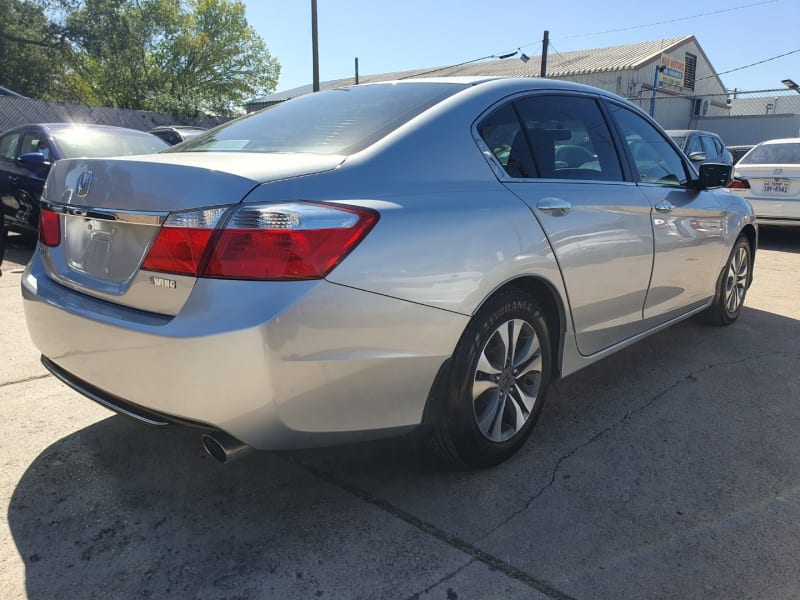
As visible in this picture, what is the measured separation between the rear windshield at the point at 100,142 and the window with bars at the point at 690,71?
3388 centimetres

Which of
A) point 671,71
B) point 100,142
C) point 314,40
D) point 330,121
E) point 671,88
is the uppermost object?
point 671,71

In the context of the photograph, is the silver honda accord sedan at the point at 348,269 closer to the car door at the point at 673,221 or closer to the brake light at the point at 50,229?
the brake light at the point at 50,229

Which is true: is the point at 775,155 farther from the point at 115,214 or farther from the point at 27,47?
the point at 27,47

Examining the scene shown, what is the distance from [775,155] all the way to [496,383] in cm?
876

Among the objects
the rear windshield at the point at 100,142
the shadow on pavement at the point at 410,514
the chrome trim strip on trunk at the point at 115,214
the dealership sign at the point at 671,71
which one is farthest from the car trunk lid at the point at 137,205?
the dealership sign at the point at 671,71

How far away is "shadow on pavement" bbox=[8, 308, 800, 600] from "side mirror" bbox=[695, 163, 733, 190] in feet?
4.98

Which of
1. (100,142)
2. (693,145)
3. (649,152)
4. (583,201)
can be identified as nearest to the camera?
(583,201)

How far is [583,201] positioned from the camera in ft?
9.27

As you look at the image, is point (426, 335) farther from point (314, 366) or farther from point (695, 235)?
point (695, 235)

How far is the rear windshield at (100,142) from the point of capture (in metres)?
6.93

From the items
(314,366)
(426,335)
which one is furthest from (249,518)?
(426,335)

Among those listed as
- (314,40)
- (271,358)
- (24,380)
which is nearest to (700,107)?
(314,40)

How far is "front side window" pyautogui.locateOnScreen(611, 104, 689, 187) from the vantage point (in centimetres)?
348

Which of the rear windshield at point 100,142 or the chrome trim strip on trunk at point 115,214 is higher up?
the rear windshield at point 100,142
